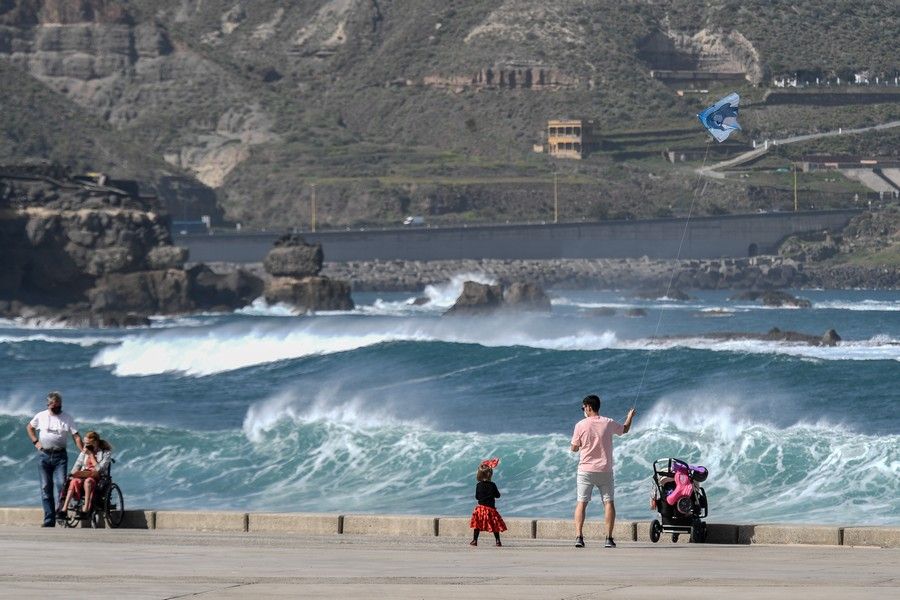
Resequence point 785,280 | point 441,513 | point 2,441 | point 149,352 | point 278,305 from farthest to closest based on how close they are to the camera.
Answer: point 785,280, point 278,305, point 149,352, point 2,441, point 441,513

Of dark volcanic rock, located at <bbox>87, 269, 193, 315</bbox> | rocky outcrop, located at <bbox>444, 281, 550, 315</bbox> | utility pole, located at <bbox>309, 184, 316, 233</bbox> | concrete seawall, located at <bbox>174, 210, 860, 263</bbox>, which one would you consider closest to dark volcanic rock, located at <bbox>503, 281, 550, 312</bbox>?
rocky outcrop, located at <bbox>444, 281, 550, 315</bbox>

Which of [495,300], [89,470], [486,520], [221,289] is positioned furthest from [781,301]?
[486,520]


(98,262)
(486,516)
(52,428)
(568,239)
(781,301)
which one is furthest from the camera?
(568,239)

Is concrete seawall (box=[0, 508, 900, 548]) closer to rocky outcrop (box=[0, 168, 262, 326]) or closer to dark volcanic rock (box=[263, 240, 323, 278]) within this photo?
rocky outcrop (box=[0, 168, 262, 326])

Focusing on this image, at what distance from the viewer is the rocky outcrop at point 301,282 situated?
12431 cm

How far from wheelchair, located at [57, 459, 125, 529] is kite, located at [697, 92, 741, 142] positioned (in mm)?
11909

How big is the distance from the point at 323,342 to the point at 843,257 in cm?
11392

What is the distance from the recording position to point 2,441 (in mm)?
40438

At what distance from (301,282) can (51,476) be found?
103448 mm

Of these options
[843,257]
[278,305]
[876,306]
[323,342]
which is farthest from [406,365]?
[843,257]

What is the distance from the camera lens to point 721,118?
32.1 meters

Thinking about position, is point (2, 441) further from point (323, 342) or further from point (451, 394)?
point (323, 342)

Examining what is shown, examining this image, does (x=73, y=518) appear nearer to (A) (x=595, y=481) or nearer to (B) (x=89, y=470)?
(B) (x=89, y=470)

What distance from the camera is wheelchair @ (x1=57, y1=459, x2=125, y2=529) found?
22.3m
